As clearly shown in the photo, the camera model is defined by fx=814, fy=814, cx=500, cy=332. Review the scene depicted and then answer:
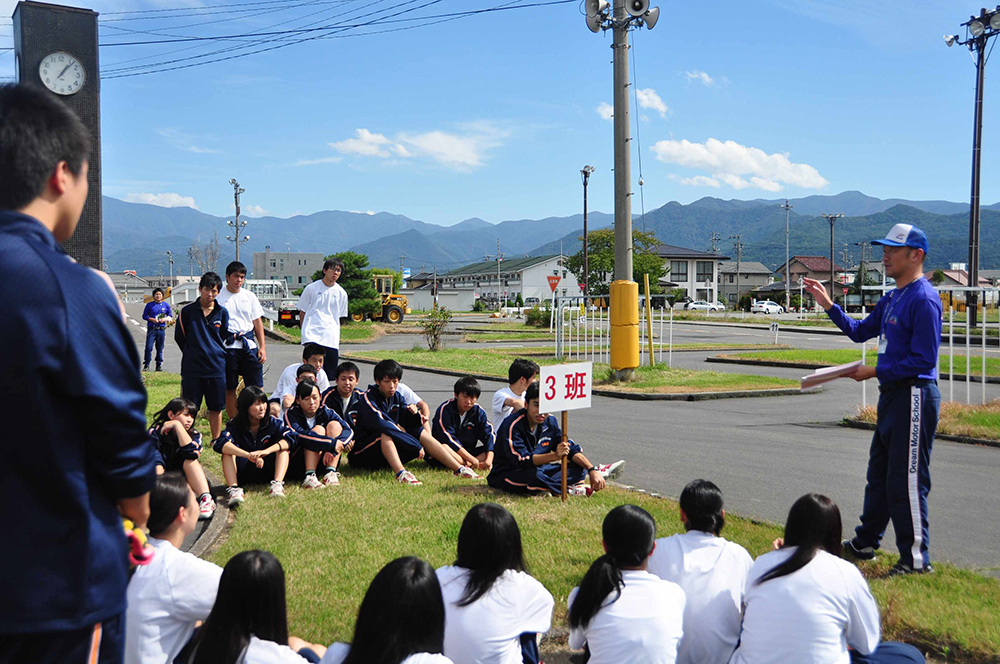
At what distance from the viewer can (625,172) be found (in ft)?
51.4

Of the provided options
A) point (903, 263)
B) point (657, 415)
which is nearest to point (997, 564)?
point (903, 263)

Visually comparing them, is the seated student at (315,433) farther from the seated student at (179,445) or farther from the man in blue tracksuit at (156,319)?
the man in blue tracksuit at (156,319)

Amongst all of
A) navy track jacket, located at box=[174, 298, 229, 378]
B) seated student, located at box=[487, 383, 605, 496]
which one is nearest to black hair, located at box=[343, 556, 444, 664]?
seated student, located at box=[487, 383, 605, 496]

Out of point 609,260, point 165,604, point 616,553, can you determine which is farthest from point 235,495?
point 609,260

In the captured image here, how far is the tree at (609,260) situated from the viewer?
72.6 metres

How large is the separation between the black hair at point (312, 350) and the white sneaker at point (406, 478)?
2670 millimetres

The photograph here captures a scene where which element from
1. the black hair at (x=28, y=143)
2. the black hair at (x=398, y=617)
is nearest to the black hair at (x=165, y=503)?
the black hair at (x=398, y=617)

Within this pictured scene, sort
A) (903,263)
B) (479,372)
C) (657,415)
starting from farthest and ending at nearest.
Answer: (479,372), (657,415), (903,263)

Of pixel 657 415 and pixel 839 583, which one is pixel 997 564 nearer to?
pixel 839 583

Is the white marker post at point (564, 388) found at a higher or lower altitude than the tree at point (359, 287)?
lower

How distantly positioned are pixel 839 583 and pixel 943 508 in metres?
4.41

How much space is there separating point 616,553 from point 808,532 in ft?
2.84

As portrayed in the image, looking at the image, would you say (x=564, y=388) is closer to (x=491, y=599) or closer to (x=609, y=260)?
(x=491, y=599)

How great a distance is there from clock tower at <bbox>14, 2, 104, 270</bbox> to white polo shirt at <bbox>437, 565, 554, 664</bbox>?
29.9ft
